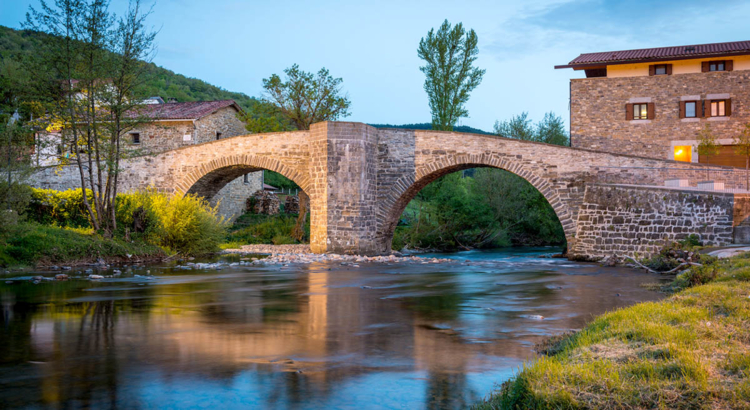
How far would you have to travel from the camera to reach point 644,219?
52.5 feet

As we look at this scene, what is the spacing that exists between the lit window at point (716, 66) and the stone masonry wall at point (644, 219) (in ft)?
39.5

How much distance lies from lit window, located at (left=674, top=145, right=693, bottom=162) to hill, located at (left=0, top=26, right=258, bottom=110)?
2341 centimetres

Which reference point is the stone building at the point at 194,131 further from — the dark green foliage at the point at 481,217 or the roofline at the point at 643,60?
the roofline at the point at 643,60

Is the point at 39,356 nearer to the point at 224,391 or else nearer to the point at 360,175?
the point at 224,391

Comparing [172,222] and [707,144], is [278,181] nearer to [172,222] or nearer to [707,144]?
[172,222]

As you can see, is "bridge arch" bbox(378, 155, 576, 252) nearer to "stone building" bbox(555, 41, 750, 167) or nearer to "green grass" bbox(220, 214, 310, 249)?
"green grass" bbox(220, 214, 310, 249)

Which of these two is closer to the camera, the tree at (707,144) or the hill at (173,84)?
the tree at (707,144)

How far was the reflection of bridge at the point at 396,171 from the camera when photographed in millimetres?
16734

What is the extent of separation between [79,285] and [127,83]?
7.59m

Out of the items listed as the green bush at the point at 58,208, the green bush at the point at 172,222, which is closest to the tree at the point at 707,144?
the green bush at the point at 172,222

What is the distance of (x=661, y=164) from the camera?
55.0ft

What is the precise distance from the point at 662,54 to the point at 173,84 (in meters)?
44.2

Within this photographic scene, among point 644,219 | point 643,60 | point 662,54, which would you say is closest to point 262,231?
point 644,219

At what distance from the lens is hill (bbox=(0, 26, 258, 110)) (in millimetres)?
45781
